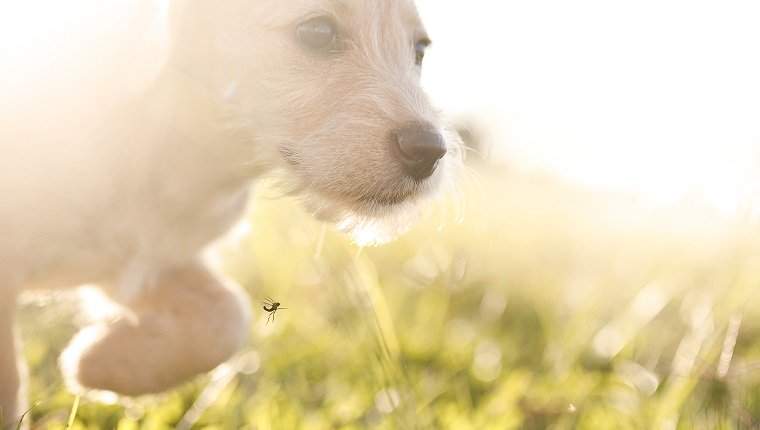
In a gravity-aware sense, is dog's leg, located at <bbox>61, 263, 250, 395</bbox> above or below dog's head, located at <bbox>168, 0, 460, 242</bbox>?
below

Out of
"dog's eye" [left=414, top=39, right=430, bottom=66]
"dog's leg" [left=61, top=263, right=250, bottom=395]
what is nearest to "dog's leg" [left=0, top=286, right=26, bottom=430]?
"dog's leg" [left=61, top=263, right=250, bottom=395]

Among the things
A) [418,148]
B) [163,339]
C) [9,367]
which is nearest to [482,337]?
[163,339]

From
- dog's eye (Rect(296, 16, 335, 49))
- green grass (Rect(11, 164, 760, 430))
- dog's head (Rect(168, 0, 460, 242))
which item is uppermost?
dog's eye (Rect(296, 16, 335, 49))

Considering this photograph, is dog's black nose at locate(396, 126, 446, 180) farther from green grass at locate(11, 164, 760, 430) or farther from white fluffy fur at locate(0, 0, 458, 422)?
green grass at locate(11, 164, 760, 430)

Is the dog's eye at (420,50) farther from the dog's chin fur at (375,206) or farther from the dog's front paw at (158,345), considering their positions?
the dog's front paw at (158,345)

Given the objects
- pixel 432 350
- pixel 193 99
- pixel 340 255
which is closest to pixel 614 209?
pixel 340 255

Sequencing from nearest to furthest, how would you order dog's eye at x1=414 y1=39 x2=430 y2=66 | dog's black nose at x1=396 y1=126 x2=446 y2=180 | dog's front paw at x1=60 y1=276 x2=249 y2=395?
dog's black nose at x1=396 y1=126 x2=446 y2=180 < dog's front paw at x1=60 y1=276 x2=249 y2=395 < dog's eye at x1=414 y1=39 x2=430 y2=66

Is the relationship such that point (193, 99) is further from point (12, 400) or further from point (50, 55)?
point (12, 400)
